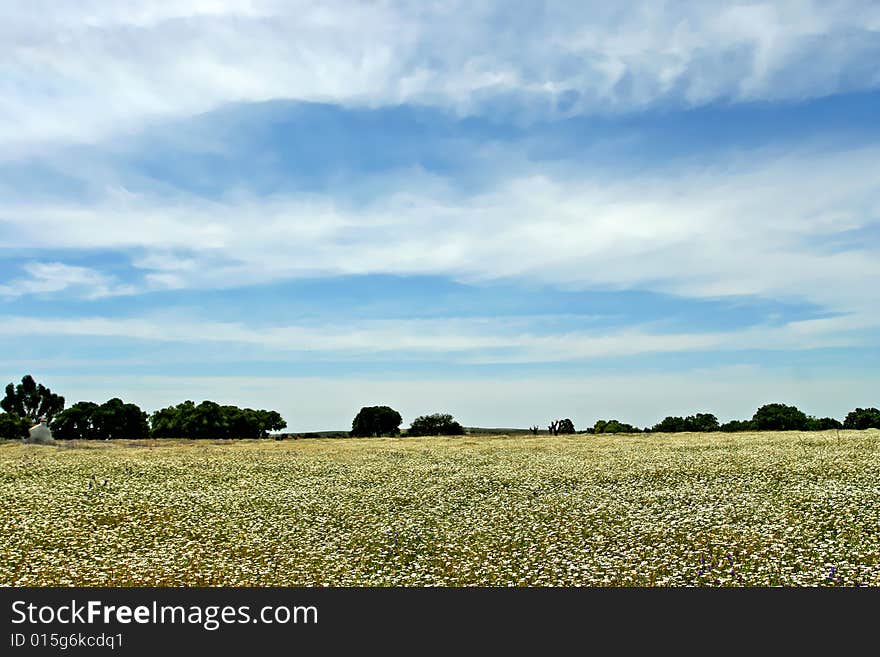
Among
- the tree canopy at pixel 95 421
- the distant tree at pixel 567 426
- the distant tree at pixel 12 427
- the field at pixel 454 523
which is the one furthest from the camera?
the distant tree at pixel 12 427

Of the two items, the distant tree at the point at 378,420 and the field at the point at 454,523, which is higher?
the distant tree at the point at 378,420

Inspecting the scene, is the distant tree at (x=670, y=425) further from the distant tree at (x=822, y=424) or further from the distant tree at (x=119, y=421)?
Answer: the distant tree at (x=119, y=421)

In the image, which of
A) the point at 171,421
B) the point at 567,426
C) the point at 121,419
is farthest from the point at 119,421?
the point at 567,426

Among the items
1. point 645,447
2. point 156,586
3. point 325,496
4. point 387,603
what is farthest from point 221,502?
point 645,447

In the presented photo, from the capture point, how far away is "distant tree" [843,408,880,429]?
101000 millimetres

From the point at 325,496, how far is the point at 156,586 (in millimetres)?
15262

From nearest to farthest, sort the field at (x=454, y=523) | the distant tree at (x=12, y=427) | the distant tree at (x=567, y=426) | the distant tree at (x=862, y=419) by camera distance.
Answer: the field at (x=454, y=523), the distant tree at (x=862, y=419), the distant tree at (x=567, y=426), the distant tree at (x=12, y=427)

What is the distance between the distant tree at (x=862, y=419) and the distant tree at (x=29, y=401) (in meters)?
159

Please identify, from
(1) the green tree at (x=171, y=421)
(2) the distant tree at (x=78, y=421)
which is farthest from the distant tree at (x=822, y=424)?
(2) the distant tree at (x=78, y=421)

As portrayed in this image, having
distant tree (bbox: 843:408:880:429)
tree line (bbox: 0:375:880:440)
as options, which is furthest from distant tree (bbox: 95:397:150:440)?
distant tree (bbox: 843:408:880:429)

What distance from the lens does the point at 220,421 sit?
12862 cm

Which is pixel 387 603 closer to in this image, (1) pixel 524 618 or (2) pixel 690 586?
(1) pixel 524 618

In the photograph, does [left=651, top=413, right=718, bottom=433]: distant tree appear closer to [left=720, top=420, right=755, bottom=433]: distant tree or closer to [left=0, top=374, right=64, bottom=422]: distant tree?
[left=720, top=420, right=755, bottom=433]: distant tree

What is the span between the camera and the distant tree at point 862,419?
331ft
